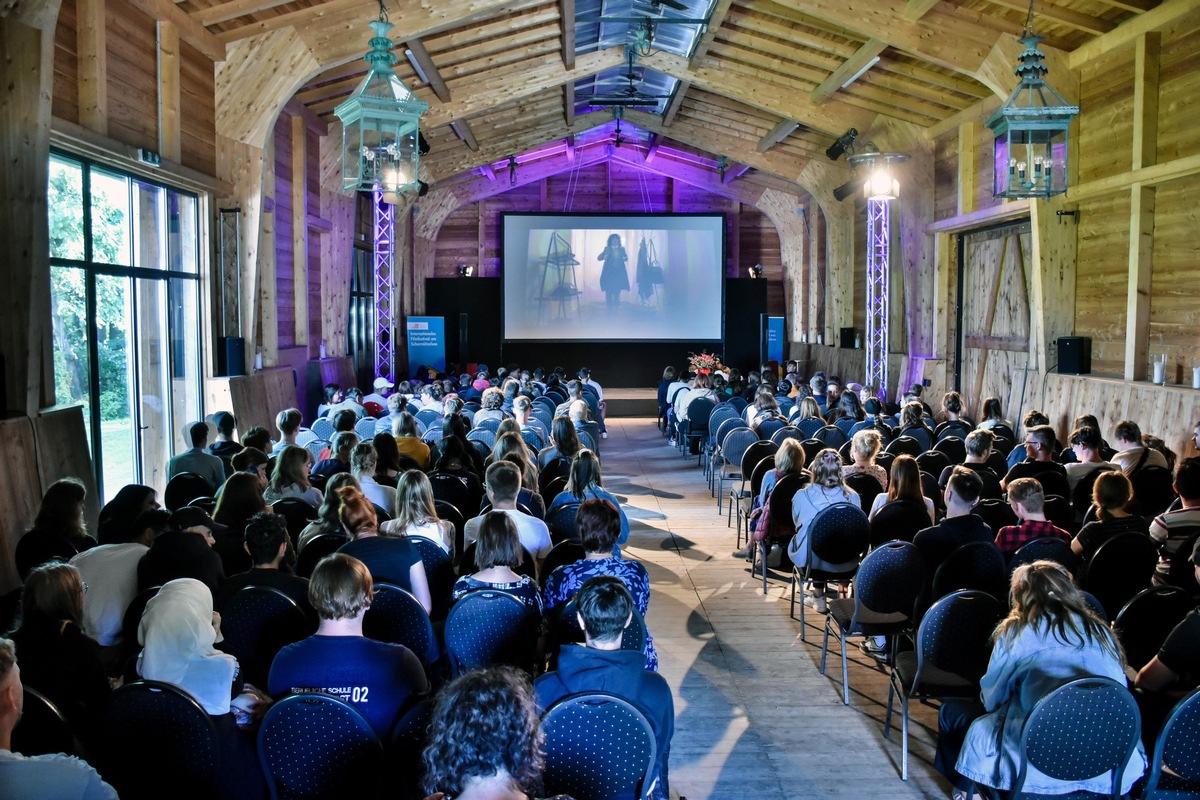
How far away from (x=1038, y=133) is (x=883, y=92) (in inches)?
261

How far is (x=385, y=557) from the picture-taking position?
459cm

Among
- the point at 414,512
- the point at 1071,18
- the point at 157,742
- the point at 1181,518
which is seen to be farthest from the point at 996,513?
the point at 1071,18

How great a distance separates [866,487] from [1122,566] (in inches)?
91.5

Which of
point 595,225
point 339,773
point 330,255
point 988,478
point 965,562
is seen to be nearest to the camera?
point 339,773

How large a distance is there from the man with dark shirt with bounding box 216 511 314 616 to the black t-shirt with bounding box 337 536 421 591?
338mm

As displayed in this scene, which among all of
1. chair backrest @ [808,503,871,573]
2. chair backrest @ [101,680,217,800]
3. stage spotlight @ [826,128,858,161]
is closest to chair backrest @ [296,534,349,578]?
chair backrest @ [101,680,217,800]

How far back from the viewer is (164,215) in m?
9.72

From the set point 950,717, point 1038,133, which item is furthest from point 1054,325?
point 950,717

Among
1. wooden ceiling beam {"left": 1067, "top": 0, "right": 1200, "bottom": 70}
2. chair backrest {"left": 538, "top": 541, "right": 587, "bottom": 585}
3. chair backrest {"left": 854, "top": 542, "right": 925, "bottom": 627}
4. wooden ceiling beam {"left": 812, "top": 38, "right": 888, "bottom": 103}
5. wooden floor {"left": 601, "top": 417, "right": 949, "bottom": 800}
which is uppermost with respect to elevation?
wooden ceiling beam {"left": 812, "top": 38, "right": 888, "bottom": 103}

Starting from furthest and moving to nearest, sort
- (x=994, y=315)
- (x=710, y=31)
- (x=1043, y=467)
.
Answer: (x=994, y=315), (x=710, y=31), (x=1043, y=467)

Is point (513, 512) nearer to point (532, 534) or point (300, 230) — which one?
point (532, 534)

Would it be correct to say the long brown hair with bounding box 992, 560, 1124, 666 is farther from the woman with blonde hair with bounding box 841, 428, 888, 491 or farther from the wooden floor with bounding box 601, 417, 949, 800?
the woman with blonde hair with bounding box 841, 428, 888, 491

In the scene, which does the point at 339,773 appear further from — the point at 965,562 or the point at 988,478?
the point at 988,478

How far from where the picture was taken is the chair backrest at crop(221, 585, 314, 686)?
4004 millimetres
